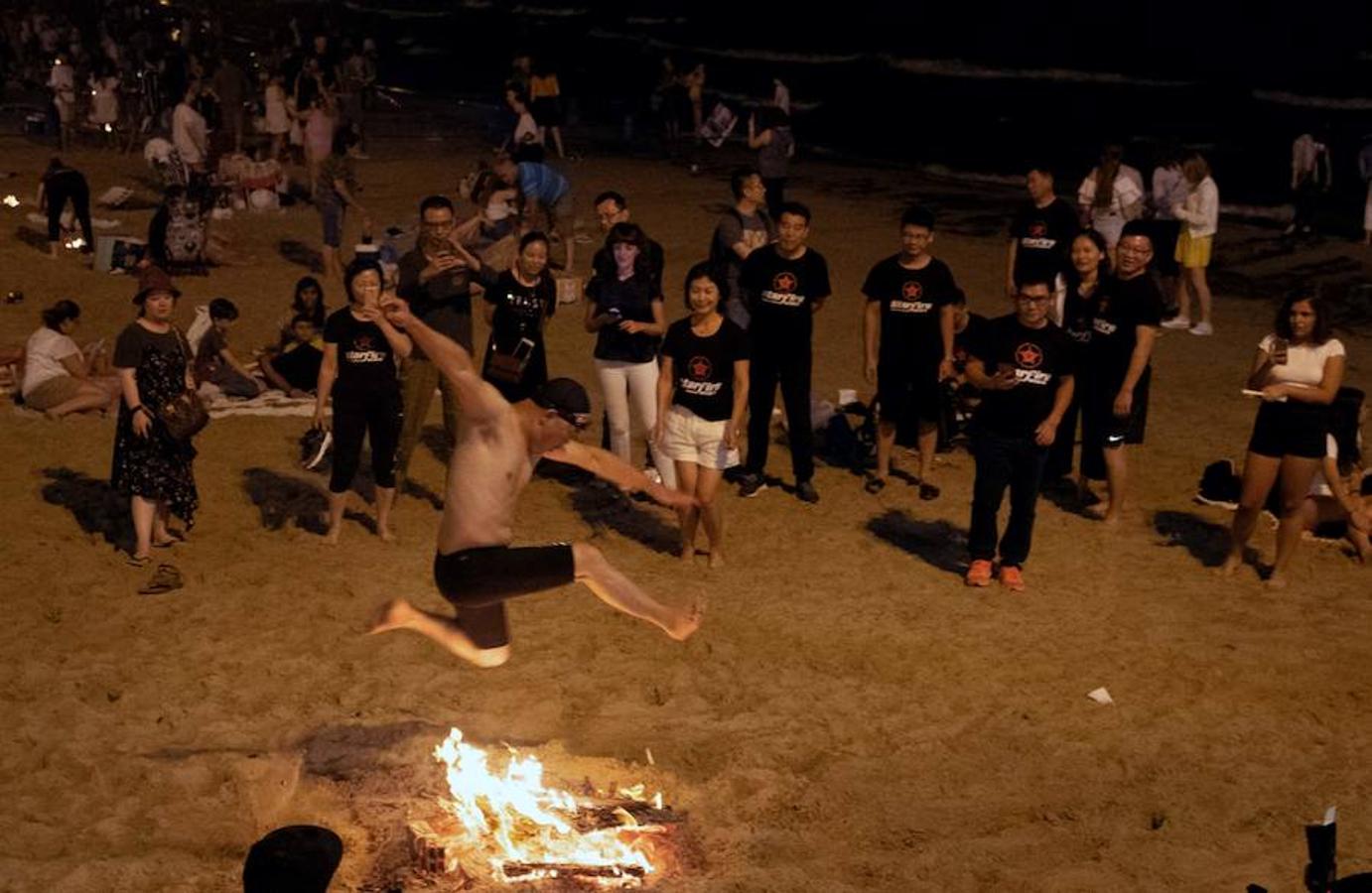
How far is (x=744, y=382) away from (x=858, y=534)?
1.70m

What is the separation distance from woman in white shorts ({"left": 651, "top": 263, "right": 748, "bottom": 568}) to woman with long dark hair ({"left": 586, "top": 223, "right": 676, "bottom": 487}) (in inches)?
22.7

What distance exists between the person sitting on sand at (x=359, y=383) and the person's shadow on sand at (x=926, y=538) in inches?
137

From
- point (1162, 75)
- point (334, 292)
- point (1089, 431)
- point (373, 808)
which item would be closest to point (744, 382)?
point (1089, 431)

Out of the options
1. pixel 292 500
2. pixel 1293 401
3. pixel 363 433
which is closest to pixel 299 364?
pixel 292 500

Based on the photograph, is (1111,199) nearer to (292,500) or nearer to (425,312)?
(425,312)

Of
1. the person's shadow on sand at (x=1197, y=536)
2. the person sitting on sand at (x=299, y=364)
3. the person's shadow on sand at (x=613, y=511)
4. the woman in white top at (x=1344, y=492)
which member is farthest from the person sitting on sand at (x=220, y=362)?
the woman in white top at (x=1344, y=492)

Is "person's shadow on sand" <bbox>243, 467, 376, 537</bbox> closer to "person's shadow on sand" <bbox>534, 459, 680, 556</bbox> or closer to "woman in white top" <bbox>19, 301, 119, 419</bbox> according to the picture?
"person's shadow on sand" <bbox>534, 459, 680, 556</bbox>

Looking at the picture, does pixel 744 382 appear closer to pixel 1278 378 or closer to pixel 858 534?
pixel 858 534

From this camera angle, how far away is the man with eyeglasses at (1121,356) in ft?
35.4

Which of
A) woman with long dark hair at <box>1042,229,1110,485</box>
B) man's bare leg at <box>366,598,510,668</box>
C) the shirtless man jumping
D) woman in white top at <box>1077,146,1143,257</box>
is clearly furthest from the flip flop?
woman in white top at <box>1077,146,1143,257</box>

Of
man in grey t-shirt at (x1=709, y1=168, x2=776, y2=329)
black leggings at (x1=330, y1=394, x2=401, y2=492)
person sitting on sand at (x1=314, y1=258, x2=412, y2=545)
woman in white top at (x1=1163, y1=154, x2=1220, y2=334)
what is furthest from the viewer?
woman in white top at (x1=1163, y1=154, x2=1220, y2=334)

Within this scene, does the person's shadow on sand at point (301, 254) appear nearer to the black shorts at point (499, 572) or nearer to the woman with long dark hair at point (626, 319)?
the woman with long dark hair at point (626, 319)

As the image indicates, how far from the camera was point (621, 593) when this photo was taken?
7.33 meters

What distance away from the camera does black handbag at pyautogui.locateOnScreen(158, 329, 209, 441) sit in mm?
9930
